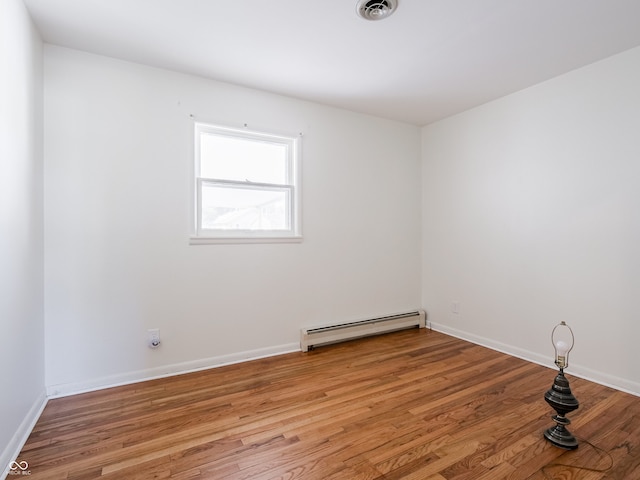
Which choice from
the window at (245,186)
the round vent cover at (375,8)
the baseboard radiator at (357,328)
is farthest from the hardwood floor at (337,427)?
the round vent cover at (375,8)

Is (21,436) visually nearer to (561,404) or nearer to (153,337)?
(153,337)

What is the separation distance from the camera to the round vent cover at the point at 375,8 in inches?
71.8

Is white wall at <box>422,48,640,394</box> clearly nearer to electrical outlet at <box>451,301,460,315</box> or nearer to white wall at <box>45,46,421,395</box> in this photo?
electrical outlet at <box>451,301,460,315</box>

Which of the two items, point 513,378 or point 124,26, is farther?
point 513,378

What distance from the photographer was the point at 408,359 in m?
2.96

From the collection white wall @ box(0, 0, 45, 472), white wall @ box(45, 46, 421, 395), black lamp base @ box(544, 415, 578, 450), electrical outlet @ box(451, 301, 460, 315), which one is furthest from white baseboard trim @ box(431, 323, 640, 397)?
white wall @ box(0, 0, 45, 472)

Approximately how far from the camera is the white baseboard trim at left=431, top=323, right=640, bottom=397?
A: 2338mm

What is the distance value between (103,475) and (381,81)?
10.8 feet

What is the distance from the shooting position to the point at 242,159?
2971 millimetres

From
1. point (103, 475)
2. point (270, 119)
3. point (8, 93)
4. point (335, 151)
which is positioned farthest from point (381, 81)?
point (103, 475)

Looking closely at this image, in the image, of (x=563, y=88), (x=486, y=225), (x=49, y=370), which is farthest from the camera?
(x=486, y=225)

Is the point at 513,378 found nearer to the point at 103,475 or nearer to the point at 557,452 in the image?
the point at 557,452

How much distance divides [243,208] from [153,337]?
4.36 ft

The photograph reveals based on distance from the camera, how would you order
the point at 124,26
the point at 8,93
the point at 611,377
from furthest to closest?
the point at 611,377 < the point at 124,26 < the point at 8,93
